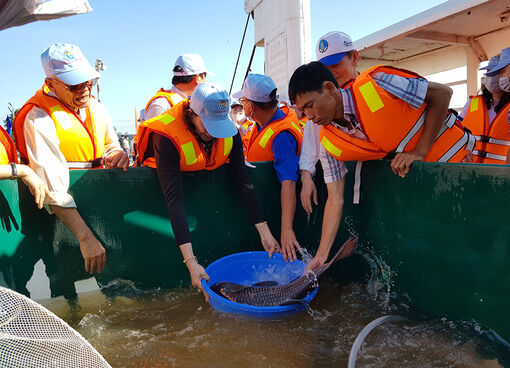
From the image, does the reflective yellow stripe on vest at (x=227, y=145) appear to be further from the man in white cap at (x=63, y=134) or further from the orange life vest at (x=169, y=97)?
the orange life vest at (x=169, y=97)

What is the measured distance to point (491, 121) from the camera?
345 centimetres

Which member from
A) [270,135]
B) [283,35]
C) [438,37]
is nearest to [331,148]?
[270,135]

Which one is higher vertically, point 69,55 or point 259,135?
point 69,55

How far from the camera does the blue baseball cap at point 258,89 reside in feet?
10.4

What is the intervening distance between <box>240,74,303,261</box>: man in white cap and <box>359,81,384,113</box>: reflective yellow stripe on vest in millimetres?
921

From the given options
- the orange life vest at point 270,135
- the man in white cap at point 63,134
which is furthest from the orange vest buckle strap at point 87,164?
the orange life vest at point 270,135

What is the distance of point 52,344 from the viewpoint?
3.94 feet

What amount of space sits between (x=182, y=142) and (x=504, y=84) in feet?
9.33

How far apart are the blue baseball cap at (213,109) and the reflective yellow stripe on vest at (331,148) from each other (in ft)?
2.06

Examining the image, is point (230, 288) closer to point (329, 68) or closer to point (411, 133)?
point (411, 133)

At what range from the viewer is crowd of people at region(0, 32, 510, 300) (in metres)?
2.17

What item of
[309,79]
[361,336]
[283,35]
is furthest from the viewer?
[283,35]

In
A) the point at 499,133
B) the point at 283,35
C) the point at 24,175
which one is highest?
the point at 283,35

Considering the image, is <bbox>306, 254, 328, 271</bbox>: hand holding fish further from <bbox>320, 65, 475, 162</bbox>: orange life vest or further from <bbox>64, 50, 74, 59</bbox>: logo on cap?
<bbox>64, 50, 74, 59</bbox>: logo on cap
